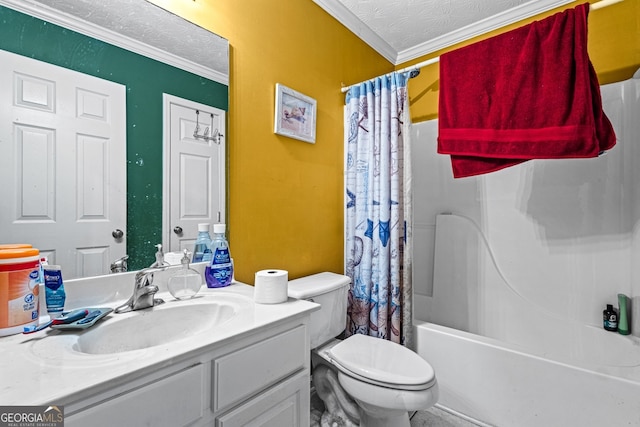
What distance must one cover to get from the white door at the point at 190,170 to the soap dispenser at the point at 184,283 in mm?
130

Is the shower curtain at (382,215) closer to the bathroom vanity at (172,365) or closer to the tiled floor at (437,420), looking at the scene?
the tiled floor at (437,420)

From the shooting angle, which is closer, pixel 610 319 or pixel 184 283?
pixel 184 283

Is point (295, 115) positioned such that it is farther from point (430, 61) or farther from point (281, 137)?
point (430, 61)

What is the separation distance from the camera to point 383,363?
1.28 m

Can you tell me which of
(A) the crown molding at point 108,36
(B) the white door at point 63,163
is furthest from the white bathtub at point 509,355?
(A) the crown molding at point 108,36

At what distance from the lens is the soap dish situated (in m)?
0.74

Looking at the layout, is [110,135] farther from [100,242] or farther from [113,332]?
[113,332]

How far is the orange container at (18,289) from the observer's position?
2.36 ft

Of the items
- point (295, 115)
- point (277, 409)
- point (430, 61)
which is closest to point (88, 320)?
point (277, 409)

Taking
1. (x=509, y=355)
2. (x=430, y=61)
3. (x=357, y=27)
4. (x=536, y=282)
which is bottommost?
(x=509, y=355)

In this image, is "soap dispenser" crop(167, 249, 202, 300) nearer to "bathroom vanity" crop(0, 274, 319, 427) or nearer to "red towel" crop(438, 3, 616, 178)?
"bathroom vanity" crop(0, 274, 319, 427)

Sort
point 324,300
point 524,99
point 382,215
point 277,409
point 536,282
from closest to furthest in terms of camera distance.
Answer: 1. point 277,409
2. point 524,99
3. point 324,300
4. point 382,215
5. point 536,282

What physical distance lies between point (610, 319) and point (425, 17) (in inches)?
80.7

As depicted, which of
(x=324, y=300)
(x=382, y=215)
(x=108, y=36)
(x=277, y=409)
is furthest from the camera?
(x=382, y=215)
